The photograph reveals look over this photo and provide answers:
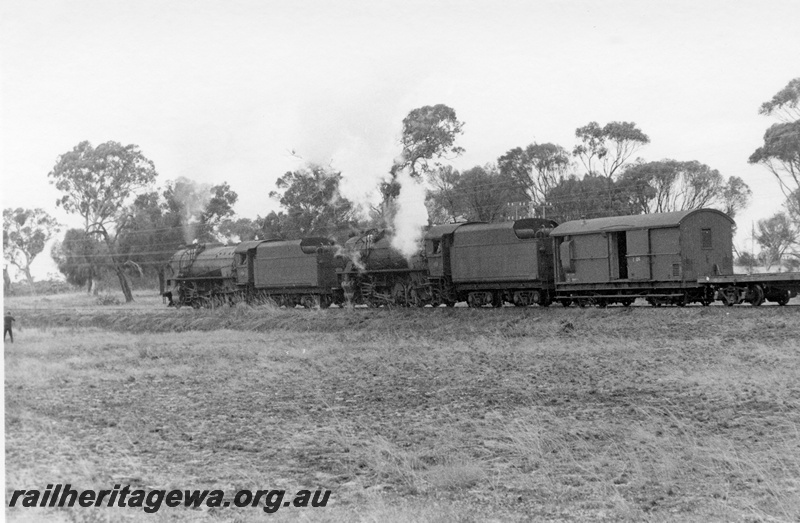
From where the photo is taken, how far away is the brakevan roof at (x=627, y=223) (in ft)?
75.9

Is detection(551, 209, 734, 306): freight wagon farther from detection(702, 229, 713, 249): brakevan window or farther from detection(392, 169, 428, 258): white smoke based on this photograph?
detection(392, 169, 428, 258): white smoke

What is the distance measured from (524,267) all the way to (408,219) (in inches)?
199

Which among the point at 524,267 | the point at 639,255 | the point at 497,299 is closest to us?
the point at 639,255

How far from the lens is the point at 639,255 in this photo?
23.4 meters

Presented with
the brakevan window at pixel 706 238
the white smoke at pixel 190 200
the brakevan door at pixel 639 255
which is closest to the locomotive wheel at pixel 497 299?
the brakevan door at pixel 639 255

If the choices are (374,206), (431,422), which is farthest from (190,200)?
(431,422)

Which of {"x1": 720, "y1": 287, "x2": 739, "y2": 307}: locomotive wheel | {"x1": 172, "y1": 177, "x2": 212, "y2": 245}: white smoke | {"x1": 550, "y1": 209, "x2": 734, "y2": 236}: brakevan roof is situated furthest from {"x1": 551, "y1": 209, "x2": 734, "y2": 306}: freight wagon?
{"x1": 172, "y1": 177, "x2": 212, "y2": 245}: white smoke

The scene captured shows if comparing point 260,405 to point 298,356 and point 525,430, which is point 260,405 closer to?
point 525,430

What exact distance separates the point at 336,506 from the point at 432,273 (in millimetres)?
20069

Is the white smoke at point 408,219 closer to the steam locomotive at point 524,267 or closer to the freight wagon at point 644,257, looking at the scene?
the steam locomotive at point 524,267

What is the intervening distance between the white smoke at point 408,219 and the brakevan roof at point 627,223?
198 inches

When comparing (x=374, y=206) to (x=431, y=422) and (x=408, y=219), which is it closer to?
(x=408, y=219)

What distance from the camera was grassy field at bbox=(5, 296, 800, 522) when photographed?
23.4 ft

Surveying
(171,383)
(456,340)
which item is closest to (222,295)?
(456,340)
